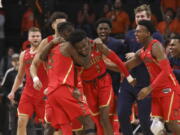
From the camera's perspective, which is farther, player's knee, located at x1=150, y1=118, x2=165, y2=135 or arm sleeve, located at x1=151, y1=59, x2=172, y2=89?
player's knee, located at x1=150, y1=118, x2=165, y2=135

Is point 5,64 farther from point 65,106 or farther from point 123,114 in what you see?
point 65,106

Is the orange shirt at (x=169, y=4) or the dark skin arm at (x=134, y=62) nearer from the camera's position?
the dark skin arm at (x=134, y=62)

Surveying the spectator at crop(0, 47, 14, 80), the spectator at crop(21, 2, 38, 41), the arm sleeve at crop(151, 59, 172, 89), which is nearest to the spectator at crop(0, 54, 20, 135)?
the spectator at crop(0, 47, 14, 80)

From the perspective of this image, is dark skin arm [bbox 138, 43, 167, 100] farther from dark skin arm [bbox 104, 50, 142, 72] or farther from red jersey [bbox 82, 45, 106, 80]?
red jersey [bbox 82, 45, 106, 80]

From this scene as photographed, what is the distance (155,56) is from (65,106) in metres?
1.61

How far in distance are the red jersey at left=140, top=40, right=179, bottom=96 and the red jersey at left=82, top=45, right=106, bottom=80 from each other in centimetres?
65

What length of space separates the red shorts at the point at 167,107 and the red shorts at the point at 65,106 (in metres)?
1.32

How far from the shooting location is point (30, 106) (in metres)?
11.9

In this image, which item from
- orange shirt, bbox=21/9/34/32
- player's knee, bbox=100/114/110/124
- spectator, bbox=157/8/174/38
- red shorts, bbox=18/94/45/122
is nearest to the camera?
player's knee, bbox=100/114/110/124

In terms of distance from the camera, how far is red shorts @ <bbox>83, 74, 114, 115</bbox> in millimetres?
11148

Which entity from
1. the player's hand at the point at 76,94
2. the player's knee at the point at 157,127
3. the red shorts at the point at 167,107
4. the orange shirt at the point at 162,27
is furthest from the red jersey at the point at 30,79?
the orange shirt at the point at 162,27

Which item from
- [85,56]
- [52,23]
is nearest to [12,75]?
[52,23]

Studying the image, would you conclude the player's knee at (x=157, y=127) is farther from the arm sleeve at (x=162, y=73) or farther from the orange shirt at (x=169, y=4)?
the orange shirt at (x=169, y=4)

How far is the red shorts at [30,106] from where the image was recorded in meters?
11.8
